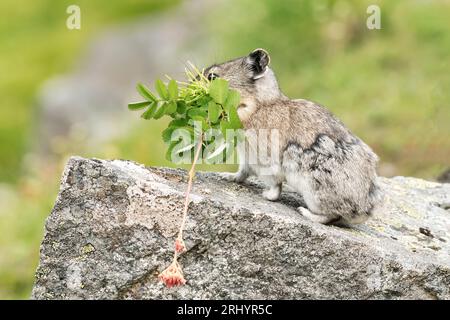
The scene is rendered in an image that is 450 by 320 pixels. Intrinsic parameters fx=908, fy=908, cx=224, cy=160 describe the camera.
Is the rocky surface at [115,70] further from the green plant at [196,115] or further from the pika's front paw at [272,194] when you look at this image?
the green plant at [196,115]

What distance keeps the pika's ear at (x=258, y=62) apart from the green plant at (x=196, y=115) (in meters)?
0.68

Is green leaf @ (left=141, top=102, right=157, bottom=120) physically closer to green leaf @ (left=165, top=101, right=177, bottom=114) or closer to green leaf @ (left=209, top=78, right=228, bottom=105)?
green leaf @ (left=165, top=101, right=177, bottom=114)

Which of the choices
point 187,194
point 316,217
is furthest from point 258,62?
point 187,194

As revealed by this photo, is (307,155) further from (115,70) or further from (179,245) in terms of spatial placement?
(115,70)

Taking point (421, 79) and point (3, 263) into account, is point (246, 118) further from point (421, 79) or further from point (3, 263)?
point (421, 79)

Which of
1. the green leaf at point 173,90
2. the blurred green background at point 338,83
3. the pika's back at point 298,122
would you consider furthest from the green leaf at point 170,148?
the blurred green background at point 338,83

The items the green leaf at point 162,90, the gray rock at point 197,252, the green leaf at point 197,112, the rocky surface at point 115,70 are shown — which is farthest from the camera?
the rocky surface at point 115,70

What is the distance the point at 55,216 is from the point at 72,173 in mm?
328

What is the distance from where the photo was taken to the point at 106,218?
6.46m

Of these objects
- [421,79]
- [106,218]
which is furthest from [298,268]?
[421,79]

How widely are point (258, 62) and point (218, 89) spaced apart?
87cm

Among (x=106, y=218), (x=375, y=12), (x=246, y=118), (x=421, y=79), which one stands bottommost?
(x=106, y=218)

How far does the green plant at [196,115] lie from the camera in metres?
6.96

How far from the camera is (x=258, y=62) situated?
25.5 feet
